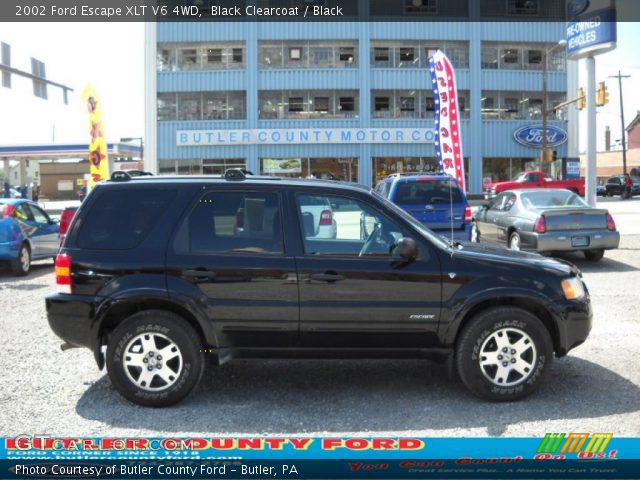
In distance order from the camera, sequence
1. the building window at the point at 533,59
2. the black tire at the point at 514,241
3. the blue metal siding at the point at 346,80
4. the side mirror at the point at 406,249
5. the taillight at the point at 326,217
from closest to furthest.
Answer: the side mirror at the point at 406,249 < the taillight at the point at 326,217 < the black tire at the point at 514,241 < the blue metal siding at the point at 346,80 < the building window at the point at 533,59

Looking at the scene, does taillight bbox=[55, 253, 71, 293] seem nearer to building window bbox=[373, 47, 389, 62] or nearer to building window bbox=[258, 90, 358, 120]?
building window bbox=[258, 90, 358, 120]

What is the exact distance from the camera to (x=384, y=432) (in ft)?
14.5

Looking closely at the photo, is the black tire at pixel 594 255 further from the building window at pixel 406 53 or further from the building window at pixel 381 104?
the building window at pixel 406 53

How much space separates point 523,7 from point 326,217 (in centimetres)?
4323

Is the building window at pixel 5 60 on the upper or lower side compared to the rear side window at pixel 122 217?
upper

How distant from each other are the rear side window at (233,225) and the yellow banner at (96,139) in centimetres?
2066

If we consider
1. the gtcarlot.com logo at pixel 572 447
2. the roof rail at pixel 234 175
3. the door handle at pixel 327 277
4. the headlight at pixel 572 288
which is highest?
the roof rail at pixel 234 175

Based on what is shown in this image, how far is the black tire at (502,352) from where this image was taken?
16.0 ft

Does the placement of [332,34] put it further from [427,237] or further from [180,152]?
[427,237]

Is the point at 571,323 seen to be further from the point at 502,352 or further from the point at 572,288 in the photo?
the point at 502,352

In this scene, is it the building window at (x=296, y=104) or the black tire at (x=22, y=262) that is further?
the building window at (x=296, y=104)

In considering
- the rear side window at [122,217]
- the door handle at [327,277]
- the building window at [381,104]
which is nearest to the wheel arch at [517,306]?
the door handle at [327,277]

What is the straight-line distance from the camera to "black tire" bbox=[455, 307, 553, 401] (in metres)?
4.89

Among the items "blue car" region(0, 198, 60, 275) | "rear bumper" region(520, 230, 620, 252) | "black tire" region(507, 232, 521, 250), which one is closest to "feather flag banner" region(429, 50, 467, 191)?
"black tire" region(507, 232, 521, 250)
